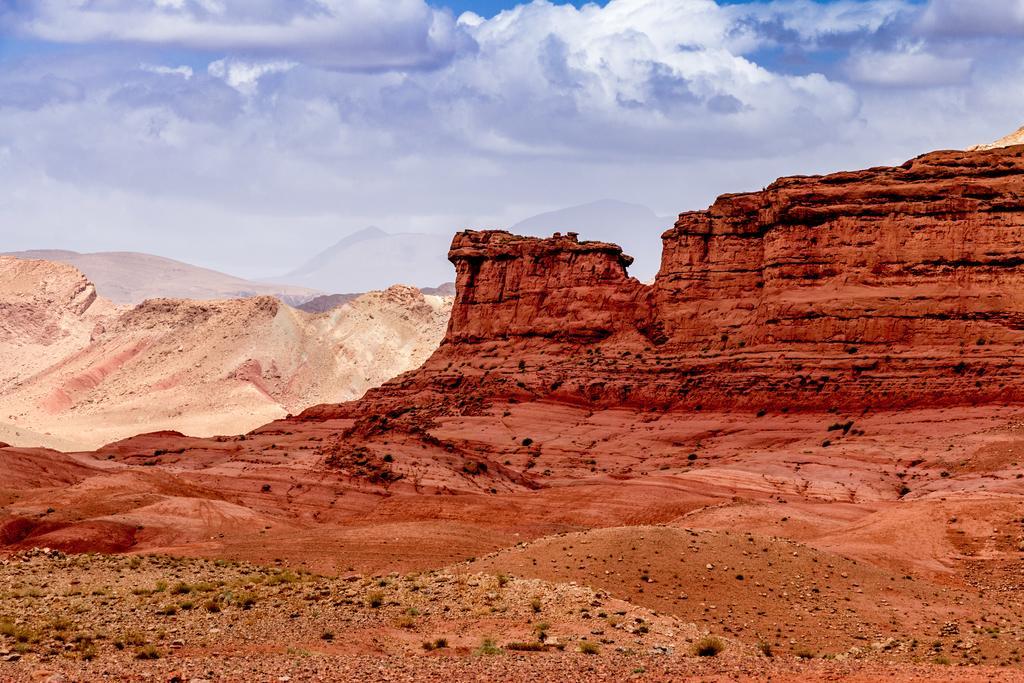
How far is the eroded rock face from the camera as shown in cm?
6631

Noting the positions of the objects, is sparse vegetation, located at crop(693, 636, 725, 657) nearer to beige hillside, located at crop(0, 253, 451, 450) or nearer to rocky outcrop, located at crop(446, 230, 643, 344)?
rocky outcrop, located at crop(446, 230, 643, 344)

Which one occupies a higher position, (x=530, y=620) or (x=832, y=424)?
(x=832, y=424)

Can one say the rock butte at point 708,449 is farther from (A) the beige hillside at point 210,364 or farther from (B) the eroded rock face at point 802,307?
(A) the beige hillside at point 210,364

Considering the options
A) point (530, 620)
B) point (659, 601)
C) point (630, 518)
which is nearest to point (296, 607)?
point (530, 620)

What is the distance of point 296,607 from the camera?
28688 millimetres

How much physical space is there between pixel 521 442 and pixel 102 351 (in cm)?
9000

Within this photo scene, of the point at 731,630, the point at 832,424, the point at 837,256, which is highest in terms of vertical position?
the point at 837,256

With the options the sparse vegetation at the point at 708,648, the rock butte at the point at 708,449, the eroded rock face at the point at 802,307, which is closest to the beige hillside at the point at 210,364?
the eroded rock face at the point at 802,307

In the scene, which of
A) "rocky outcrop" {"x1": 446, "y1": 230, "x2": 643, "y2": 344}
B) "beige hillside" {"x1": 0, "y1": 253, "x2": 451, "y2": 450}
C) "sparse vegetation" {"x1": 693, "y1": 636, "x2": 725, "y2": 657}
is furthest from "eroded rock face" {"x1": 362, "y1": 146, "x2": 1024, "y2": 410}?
"beige hillside" {"x1": 0, "y1": 253, "x2": 451, "y2": 450}

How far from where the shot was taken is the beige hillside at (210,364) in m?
126

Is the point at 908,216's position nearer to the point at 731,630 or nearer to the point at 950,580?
the point at 950,580

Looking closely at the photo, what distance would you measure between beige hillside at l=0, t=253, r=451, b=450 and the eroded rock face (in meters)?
45.8

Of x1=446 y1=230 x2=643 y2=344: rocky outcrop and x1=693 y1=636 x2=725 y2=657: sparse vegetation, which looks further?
x1=446 y1=230 x2=643 y2=344: rocky outcrop

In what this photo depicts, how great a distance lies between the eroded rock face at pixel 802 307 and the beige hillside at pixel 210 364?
150ft
